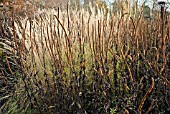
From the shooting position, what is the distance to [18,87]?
3.56 metres

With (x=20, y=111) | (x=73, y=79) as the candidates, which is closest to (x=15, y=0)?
(x=20, y=111)

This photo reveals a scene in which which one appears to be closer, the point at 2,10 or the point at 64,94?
the point at 64,94

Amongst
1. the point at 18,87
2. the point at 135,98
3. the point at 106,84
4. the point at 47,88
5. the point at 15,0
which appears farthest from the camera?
the point at 15,0

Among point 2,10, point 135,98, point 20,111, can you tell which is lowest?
point 20,111

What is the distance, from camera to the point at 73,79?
264 centimetres

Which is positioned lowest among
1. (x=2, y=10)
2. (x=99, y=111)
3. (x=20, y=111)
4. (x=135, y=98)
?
(x=20, y=111)

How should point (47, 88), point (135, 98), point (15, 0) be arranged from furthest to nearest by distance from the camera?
point (15, 0), point (47, 88), point (135, 98)

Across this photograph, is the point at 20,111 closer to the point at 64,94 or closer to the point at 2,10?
the point at 64,94

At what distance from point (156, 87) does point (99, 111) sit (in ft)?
1.92

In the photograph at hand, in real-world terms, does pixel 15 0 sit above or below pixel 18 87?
above

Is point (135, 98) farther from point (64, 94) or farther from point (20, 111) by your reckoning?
point (20, 111)

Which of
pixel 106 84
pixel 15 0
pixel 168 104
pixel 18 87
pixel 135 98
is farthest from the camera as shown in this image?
pixel 15 0

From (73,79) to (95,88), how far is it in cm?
24

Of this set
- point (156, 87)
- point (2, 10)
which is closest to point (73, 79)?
point (156, 87)
